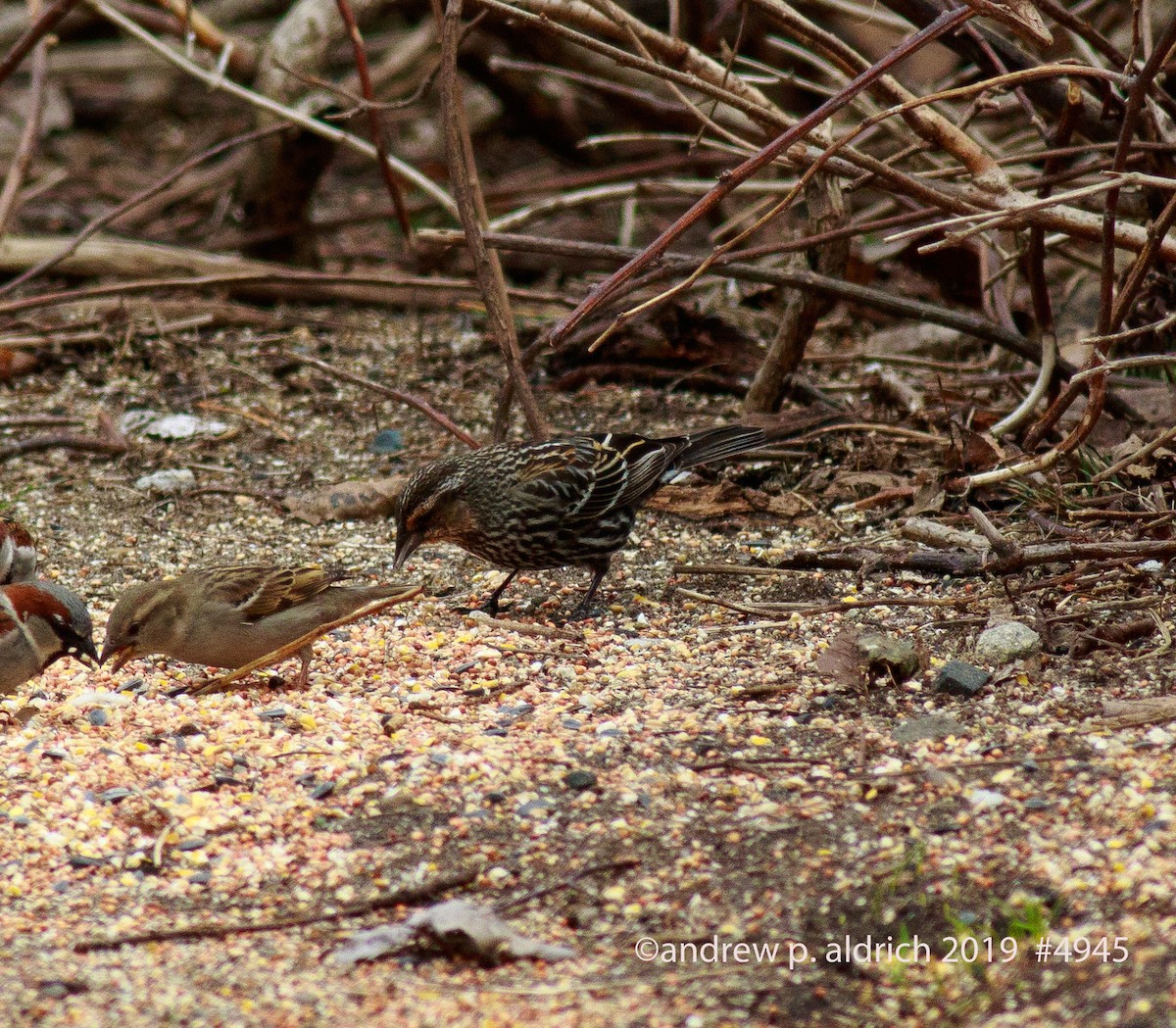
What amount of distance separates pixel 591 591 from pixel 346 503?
1475mm

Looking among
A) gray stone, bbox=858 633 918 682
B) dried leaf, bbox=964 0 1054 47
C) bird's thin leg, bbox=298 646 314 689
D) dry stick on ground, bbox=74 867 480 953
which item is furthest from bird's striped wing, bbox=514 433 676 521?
dry stick on ground, bbox=74 867 480 953

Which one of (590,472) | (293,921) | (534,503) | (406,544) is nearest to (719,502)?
(590,472)

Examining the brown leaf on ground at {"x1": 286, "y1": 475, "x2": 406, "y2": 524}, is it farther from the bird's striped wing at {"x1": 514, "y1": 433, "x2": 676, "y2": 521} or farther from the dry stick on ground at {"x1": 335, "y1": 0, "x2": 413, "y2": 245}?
the dry stick on ground at {"x1": 335, "y1": 0, "x2": 413, "y2": 245}

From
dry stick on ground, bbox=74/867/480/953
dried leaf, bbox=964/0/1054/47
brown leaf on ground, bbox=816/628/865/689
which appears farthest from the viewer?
brown leaf on ground, bbox=816/628/865/689

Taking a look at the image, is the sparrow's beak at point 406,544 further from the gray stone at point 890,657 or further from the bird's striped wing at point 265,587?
the gray stone at point 890,657

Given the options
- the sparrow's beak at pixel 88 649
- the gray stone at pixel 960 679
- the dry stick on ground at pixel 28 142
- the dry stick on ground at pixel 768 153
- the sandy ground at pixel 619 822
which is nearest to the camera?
the sandy ground at pixel 619 822

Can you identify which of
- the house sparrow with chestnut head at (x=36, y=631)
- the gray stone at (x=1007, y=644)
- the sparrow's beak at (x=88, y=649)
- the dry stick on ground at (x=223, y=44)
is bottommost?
the sparrow's beak at (x=88, y=649)

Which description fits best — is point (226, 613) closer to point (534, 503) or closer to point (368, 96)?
point (534, 503)

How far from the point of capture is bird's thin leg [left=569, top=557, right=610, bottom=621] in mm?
5570

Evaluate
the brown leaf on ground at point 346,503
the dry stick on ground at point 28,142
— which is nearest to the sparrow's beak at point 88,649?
the brown leaf on ground at point 346,503

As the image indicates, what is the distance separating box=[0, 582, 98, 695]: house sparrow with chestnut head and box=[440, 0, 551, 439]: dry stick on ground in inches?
79.1

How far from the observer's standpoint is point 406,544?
5.63 meters

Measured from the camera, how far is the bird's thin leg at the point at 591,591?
18.3ft

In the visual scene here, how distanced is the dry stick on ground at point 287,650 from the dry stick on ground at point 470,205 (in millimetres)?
1476
